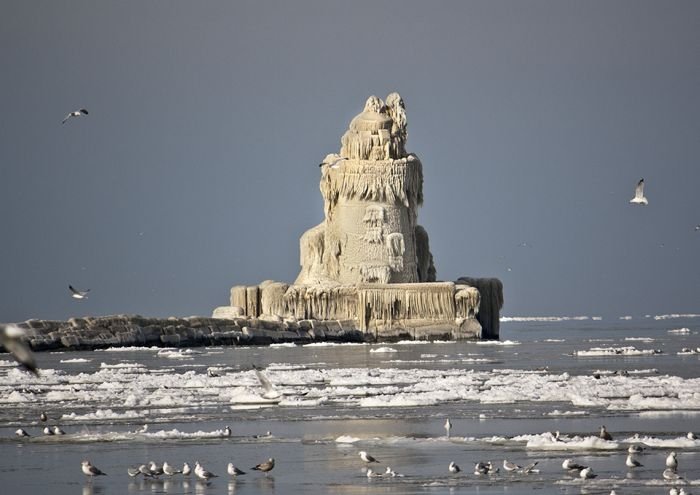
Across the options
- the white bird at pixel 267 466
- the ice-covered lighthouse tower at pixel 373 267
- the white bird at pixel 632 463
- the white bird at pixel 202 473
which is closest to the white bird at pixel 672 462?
the white bird at pixel 632 463

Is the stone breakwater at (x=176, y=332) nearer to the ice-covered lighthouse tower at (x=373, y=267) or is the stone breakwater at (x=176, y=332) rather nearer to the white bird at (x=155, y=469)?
the ice-covered lighthouse tower at (x=373, y=267)

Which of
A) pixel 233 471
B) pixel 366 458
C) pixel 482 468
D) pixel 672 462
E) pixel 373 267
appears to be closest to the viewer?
pixel 672 462

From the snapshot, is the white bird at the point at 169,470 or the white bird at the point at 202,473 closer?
the white bird at the point at 202,473

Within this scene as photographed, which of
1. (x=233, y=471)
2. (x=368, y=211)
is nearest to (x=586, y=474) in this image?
(x=233, y=471)

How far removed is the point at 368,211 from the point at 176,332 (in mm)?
11860

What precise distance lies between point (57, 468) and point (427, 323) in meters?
51.7

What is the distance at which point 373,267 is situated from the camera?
76.4 m

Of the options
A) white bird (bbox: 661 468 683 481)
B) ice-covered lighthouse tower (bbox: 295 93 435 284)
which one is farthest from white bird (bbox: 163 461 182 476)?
ice-covered lighthouse tower (bbox: 295 93 435 284)

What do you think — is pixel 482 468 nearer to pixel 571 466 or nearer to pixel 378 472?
pixel 571 466

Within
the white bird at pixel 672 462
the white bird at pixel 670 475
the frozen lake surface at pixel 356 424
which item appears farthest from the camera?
the frozen lake surface at pixel 356 424

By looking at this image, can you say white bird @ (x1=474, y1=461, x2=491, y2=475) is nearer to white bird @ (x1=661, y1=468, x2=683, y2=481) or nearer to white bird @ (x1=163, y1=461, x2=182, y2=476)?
white bird @ (x1=661, y1=468, x2=683, y2=481)

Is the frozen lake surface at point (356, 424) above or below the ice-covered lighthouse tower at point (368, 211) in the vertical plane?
below

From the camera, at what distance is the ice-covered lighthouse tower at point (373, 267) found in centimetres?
7400

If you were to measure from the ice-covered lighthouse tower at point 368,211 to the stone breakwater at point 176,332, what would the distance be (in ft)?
12.2
